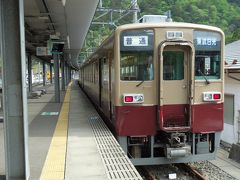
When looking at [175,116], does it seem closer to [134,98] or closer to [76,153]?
[134,98]

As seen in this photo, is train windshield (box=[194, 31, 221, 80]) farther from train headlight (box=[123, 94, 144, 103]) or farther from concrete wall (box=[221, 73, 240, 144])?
concrete wall (box=[221, 73, 240, 144])

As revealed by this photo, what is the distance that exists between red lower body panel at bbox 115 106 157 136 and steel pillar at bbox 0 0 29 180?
266cm

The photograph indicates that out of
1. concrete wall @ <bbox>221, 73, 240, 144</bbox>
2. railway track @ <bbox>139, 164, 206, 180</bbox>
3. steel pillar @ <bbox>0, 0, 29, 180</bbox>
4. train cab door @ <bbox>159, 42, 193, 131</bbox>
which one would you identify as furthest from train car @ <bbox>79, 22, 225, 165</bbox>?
concrete wall @ <bbox>221, 73, 240, 144</bbox>

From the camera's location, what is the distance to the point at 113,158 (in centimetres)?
580

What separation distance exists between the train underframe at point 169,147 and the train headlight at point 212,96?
725 millimetres

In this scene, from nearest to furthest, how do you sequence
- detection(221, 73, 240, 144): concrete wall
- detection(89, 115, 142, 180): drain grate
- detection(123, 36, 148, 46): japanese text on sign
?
detection(89, 115, 142, 180): drain grate < detection(123, 36, 148, 46): japanese text on sign < detection(221, 73, 240, 144): concrete wall

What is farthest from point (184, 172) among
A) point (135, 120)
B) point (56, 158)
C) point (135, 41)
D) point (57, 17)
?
point (57, 17)

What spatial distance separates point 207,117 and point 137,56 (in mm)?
1855

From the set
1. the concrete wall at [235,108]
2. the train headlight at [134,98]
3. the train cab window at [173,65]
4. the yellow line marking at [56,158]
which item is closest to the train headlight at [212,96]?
the train cab window at [173,65]

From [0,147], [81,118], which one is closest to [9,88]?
[0,147]

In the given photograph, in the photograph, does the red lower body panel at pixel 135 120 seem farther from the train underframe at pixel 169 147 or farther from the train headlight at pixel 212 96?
the train headlight at pixel 212 96

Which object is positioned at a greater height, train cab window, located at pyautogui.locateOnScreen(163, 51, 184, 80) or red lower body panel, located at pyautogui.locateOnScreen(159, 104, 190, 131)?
train cab window, located at pyautogui.locateOnScreen(163, 51, 184, 80)

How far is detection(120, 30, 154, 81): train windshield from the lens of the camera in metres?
6.97

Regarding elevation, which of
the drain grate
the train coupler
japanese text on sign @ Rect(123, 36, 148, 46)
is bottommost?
the train coupler
